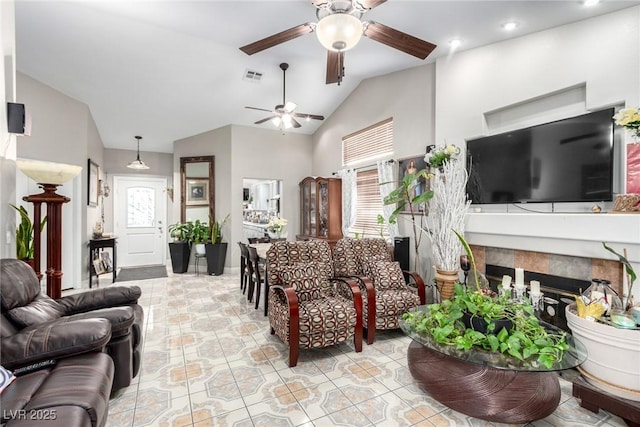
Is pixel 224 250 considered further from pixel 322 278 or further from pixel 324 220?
pixel 322 278

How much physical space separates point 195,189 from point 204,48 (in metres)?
3.35

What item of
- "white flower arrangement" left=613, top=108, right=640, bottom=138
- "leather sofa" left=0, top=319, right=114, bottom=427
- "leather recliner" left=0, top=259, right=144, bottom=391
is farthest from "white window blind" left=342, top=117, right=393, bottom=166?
"leather sofa" left=0, top=319, right=114, bottom=427

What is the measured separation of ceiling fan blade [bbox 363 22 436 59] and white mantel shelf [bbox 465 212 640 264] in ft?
5.96

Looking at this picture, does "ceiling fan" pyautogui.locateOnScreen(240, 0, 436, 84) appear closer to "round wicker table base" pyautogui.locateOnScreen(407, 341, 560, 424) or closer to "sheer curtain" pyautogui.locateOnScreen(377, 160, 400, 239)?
"sheer curtain" pyautogui.locateOnScreen(377, 160, 400, 239)

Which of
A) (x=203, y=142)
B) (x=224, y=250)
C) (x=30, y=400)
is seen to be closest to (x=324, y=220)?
(x=224, y=250)

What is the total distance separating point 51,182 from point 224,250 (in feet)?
12.1

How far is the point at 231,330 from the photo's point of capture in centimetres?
331

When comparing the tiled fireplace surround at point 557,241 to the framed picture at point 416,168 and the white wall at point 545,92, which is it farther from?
the framed picture at point 416,168

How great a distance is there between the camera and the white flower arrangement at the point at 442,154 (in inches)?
130

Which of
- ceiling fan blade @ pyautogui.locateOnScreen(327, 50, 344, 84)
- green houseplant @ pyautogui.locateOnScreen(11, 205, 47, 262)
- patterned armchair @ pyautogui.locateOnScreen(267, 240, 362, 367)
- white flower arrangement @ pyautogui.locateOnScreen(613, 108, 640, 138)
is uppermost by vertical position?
ceiling fan blade @ pyautogui.locateOnScreen(327, 50, 344, 84)

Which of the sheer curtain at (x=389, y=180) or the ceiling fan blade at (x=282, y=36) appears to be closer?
the ceiling fan blade at (x=282, y=36)

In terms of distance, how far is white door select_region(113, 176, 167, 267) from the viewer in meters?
6.90

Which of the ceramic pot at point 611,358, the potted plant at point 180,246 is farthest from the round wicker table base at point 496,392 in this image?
the potted plant at point 180,246

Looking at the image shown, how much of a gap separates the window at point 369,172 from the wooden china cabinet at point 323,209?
387 mm
